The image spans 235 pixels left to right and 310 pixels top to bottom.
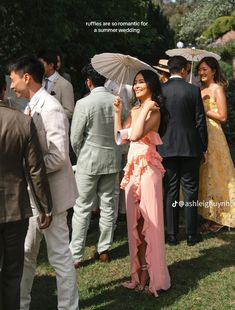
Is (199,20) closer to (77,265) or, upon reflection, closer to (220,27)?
(220,27)

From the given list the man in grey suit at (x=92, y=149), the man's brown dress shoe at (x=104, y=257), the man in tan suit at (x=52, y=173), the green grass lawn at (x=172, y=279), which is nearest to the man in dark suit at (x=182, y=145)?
the green grass lawn at (x=172, y=279)

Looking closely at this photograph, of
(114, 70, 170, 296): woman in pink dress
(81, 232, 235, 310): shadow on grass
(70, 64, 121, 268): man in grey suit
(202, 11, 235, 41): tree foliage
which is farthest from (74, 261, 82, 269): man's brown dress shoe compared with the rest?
(202, 11, 235, 41): tree foliage

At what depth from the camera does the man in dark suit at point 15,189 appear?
3051mm

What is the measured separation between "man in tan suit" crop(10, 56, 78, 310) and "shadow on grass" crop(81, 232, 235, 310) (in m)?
0.52

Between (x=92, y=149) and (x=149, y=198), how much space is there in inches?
34.5

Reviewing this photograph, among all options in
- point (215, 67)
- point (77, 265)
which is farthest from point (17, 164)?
point (215, 67)

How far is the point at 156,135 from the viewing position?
13.9ft

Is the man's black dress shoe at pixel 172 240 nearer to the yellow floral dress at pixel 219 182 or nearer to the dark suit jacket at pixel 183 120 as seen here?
the yellow floral dress at pixel 219 182

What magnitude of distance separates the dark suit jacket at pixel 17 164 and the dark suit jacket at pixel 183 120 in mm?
2344

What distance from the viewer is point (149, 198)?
418 cm

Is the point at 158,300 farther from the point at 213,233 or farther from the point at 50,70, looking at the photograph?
the point at 50,70

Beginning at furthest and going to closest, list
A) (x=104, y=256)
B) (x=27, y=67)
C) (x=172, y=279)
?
(x=104, y=256) < (x=172, y=279) < (x=27, y=67)

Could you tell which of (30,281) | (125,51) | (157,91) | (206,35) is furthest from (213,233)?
(206,35)

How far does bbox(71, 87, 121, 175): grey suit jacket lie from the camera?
182 inches
